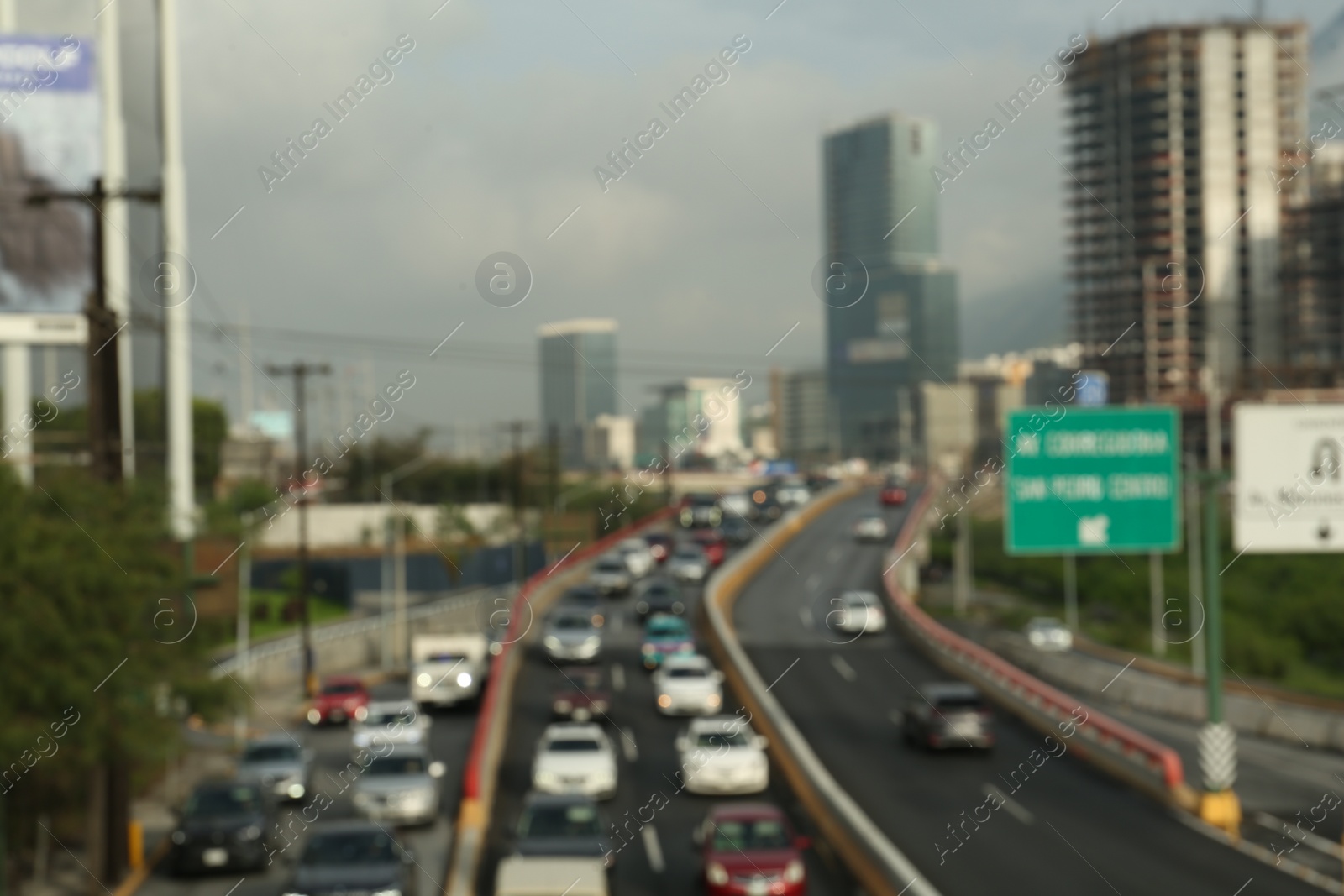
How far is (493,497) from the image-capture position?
118 metres

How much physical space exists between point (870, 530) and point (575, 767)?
54196mm

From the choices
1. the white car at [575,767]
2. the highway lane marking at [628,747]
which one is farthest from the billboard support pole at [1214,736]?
the highway lane marking at [628,747]

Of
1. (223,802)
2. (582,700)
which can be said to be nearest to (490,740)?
(582,700)

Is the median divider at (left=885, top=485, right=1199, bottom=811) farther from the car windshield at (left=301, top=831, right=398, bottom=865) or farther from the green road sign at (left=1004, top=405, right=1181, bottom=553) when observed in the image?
the car windshield at (left=301, top=831, right=398, bottom=865)

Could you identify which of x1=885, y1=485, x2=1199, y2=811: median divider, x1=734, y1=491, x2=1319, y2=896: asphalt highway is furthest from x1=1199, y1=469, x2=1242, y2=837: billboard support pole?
x1=734, y1=491, x2=1319, y2=896: asphalt highway

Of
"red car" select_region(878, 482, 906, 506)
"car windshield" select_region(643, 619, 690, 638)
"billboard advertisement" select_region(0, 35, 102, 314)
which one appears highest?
"billboard advertisement" select_region(0, 35, 102, 314)

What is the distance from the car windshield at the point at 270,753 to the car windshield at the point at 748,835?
11.8 meters

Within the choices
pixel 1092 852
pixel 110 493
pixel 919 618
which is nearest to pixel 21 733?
pixel 110 493

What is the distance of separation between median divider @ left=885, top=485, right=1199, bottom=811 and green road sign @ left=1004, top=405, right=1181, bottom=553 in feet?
15.4

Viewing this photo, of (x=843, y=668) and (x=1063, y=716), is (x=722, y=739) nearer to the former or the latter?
(x=1063, y=716)

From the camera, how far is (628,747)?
102 ft

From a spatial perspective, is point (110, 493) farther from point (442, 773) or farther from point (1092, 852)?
point (1092, 852)

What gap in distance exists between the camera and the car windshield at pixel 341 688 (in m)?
38.2

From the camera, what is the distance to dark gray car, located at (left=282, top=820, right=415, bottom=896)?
676 inches
